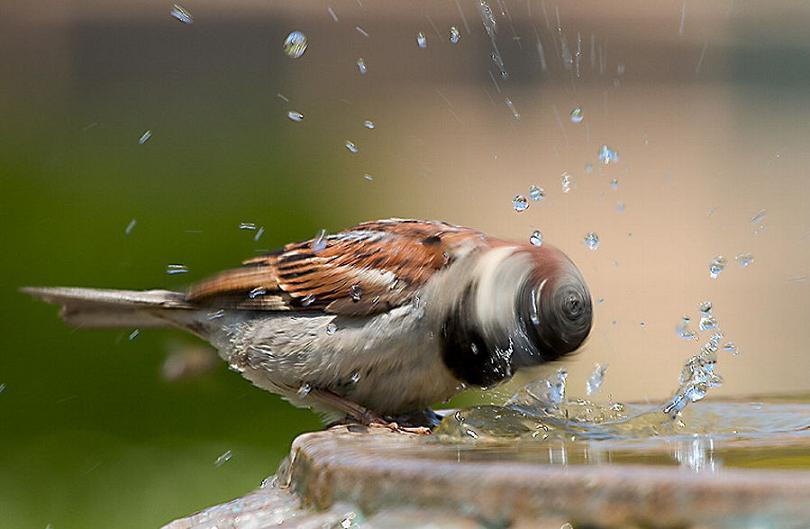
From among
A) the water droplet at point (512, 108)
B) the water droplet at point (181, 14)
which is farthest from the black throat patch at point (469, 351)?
the water droplet at point (512, 108)

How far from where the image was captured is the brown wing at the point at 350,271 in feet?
11.1

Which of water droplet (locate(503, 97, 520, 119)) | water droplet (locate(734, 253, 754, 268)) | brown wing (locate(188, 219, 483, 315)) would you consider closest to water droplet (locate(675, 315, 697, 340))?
brown wing (locate(188, 219, 483, 315))

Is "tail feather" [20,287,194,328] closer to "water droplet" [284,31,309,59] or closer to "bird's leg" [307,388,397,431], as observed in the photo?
"bird's leg" [307,388,397,431]

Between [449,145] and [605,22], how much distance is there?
7.43ft

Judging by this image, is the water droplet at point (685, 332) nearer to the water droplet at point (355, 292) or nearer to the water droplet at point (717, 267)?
the water droplet at point (717, 267)

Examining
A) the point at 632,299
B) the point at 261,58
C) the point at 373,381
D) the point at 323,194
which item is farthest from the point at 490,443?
the point at 261,58

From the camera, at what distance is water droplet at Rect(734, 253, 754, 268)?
1112cm

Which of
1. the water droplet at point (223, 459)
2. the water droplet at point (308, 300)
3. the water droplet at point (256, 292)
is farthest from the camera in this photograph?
the water droplet at point (223, 459)

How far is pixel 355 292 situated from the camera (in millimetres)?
3432

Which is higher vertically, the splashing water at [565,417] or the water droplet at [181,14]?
the water droplet at [181,14]

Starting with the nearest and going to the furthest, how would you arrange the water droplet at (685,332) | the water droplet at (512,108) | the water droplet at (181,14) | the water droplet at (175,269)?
1. the water droplet at (181,14)
2. the water droplet at (685,332)
3. the water droplet at (175,269)
4. the water droplet at (512,108)

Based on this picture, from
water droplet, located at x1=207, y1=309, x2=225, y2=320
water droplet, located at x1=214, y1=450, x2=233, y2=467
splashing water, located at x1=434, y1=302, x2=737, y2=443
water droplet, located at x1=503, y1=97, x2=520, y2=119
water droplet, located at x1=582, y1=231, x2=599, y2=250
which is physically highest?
water droplet, located at x1=503, y1=97, x2=520, y2=119

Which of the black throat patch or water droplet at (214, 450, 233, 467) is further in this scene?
water droplet at (214, 450, 233, 467)

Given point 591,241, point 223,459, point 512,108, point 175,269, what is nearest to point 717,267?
point 223,459
